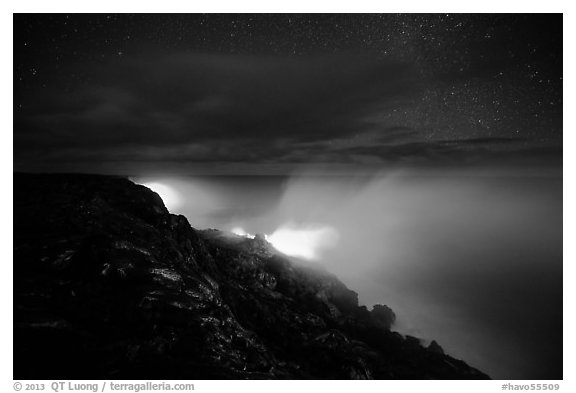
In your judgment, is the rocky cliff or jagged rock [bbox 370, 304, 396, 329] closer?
the rocky cliff

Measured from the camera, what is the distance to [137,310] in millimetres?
8828

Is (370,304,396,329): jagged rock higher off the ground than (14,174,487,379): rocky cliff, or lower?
higher

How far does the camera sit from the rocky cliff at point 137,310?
7.92 meters

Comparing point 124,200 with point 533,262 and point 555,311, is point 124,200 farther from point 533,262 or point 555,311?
point 533,262

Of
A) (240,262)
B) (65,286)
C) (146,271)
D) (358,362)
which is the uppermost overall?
(240,262)

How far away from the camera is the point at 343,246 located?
340ft

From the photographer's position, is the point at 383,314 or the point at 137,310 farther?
the point at 383,314

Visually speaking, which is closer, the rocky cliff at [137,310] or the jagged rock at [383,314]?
the rocky cliff at [137,310]

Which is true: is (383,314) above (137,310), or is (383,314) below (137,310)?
above

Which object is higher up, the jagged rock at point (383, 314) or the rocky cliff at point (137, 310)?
the jagged rock at point (383, 314)

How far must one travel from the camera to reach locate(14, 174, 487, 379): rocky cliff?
26.0ft
